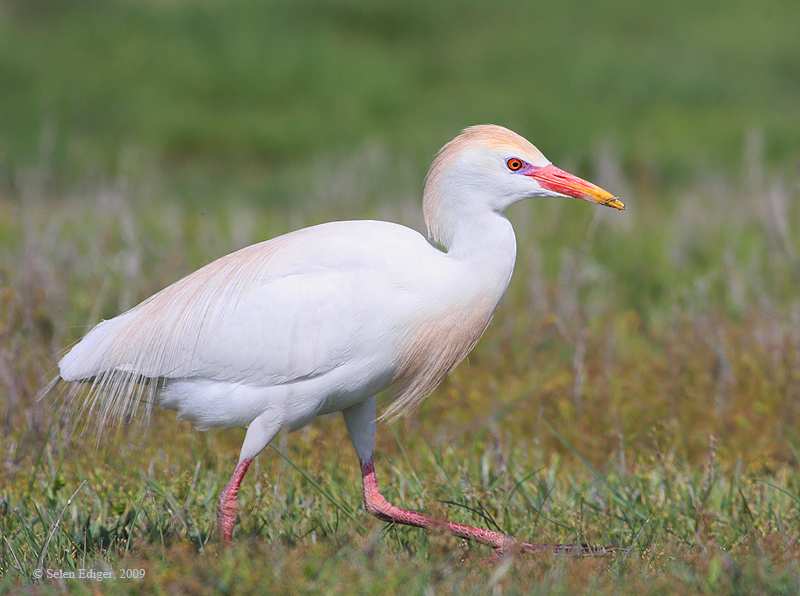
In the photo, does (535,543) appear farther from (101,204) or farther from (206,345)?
(101,204)

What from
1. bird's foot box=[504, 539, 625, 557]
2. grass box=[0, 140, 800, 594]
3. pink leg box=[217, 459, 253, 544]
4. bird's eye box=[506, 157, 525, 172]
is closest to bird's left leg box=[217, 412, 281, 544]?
pink leg box=[217, 459, 253, 544]

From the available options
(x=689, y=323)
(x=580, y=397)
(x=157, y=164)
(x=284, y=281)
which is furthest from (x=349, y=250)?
(x=157, y=164)

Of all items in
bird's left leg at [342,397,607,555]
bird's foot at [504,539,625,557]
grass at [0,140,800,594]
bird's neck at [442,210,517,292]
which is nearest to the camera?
grass at [0,140,800,594]

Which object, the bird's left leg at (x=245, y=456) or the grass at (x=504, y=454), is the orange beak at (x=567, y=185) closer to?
the grass at (x=504, y=454)

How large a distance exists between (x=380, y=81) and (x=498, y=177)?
→ 34.7 feet

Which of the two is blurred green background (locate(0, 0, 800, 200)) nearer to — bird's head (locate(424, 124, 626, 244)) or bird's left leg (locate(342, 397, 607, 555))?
bird's left leg (locate(342, 397, 607, 555))

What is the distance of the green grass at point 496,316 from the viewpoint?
3.25m

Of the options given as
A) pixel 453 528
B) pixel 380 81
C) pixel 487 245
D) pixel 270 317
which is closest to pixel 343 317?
pixel 270 317

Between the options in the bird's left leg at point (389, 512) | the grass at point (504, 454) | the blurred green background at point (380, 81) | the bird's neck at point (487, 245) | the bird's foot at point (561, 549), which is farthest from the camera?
the blurred green background at point (380, 81)

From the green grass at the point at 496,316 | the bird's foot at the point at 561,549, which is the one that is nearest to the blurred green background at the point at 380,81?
the green grass at the point at 496,316

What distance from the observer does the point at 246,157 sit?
12266 millimetres

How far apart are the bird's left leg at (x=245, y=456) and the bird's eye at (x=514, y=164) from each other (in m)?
1.22

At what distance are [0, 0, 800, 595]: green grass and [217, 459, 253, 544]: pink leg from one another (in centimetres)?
14

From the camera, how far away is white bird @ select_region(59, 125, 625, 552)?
3.28 meters
